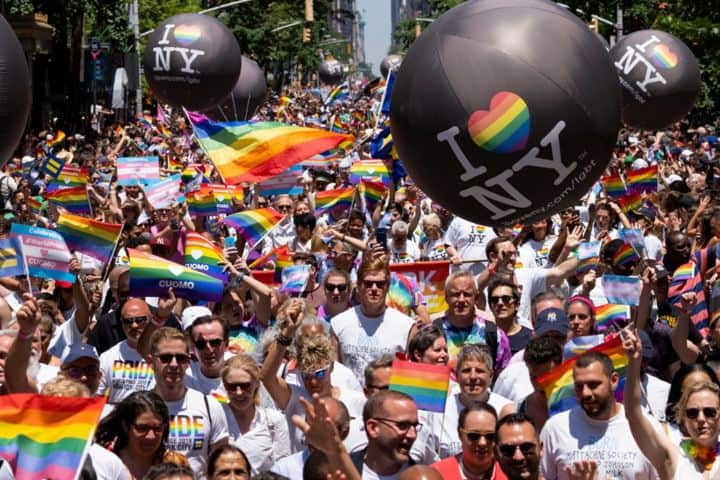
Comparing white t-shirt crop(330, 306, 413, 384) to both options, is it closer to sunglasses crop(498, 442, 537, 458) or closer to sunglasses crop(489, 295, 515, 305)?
sunglasses crop(489, 295, 515, 305)

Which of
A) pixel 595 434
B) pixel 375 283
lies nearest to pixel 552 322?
pixel 375 283

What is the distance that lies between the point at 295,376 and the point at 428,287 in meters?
2.80

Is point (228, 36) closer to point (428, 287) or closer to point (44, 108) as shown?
point (428, 287)

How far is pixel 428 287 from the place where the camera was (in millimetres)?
9992

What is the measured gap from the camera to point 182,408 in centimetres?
668

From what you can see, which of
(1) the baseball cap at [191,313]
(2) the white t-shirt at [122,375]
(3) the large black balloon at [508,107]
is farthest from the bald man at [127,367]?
(3) the large black balloon at [508,107]

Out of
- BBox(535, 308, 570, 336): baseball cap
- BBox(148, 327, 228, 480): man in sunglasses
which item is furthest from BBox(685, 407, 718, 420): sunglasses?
BBox(148, 327, 228, 480): man in sunglasses

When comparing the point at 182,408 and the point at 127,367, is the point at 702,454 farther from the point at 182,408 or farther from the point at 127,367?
the point at 127,367

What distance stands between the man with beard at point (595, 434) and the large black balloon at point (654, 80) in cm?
731

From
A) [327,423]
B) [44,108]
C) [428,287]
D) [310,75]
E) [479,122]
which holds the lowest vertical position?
[310,75]

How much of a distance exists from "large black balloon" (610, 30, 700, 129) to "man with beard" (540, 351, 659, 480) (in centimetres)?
731

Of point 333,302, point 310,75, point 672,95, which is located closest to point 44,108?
point 672,95

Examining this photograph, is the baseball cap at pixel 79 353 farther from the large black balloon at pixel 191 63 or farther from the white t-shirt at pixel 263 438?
the large black balloon at pixel 191 63

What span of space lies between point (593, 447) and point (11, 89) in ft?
9.88
